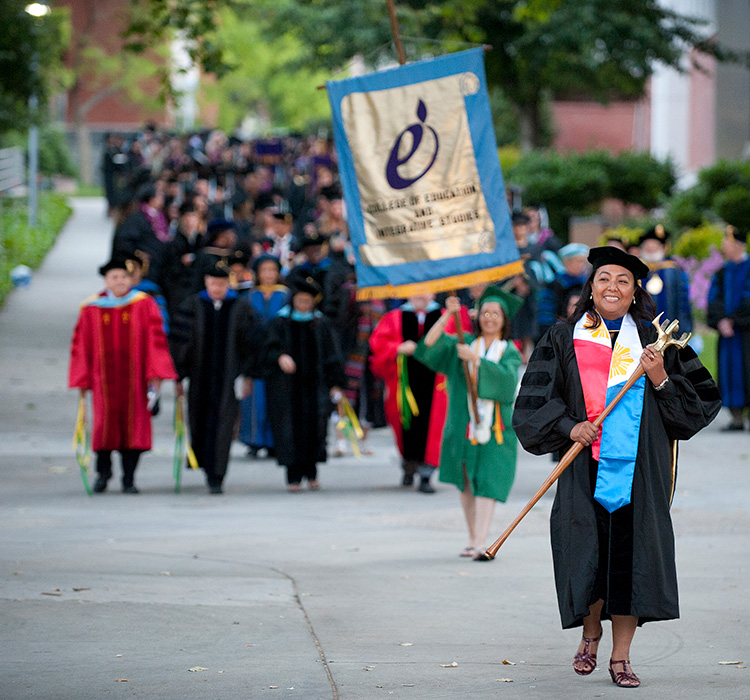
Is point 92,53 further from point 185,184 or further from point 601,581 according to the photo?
point 601,581

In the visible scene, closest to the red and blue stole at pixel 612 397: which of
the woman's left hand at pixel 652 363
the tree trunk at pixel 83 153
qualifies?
the woman's left hand at pixel 652 363

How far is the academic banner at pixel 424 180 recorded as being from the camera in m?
9.16

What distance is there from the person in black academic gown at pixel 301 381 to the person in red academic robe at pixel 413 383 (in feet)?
1.61

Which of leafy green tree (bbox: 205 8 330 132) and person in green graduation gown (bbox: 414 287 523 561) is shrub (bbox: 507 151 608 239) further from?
leafy green tree (bbox: 205 8 330 132)

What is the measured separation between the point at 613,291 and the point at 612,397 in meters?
0.45

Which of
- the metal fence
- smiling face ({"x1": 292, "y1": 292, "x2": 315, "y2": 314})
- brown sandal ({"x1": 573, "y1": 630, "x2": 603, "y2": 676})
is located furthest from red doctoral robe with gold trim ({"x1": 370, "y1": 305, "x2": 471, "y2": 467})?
the metal fence

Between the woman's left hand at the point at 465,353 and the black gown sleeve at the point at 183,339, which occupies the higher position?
the woman's left hand at the point at 465,353

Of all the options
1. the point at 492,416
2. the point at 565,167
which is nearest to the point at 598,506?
the point at 492,416

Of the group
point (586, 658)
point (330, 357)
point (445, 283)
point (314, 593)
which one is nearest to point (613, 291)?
point (586, 658)

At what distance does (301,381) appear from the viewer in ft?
39.5

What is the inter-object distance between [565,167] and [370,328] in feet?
63.0

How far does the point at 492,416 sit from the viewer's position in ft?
29.5

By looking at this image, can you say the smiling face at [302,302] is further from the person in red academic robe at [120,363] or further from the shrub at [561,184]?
the shrub at [561,184]

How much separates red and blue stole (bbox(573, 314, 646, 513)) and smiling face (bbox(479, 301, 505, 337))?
2.90 meters
